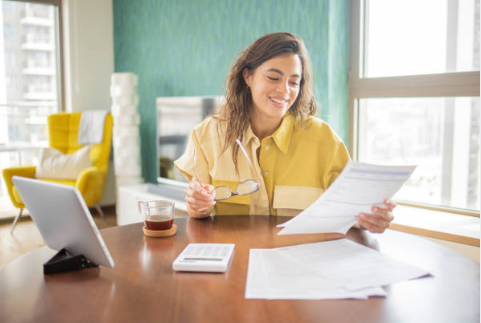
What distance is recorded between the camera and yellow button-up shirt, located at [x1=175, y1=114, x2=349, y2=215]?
1.54 m

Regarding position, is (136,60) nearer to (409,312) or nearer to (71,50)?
(71,50)

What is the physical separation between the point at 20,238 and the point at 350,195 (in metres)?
3.33

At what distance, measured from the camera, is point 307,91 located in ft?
5.66

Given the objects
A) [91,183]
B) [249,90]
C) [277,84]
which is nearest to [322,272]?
[277,84]

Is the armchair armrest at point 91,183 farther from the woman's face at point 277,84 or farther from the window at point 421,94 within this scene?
the woman's face at point 277,84

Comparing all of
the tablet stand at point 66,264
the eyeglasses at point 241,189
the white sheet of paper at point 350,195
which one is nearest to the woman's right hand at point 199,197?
the eyeglasses at point 241,189

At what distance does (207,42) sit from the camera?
140 inches

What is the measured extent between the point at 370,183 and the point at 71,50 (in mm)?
4157

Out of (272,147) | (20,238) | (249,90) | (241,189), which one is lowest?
(20,238)

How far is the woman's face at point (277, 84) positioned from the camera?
155 centimetres

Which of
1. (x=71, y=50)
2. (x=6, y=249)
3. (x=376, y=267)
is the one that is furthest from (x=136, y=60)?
(x=376, y=267)

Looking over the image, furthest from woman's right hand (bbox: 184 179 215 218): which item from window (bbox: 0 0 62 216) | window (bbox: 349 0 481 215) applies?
window (bbox: 0 0 62 216)

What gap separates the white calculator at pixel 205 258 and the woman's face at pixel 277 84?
26.2 inches

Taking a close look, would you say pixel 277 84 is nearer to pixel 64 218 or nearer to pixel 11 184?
pixel 64 218
